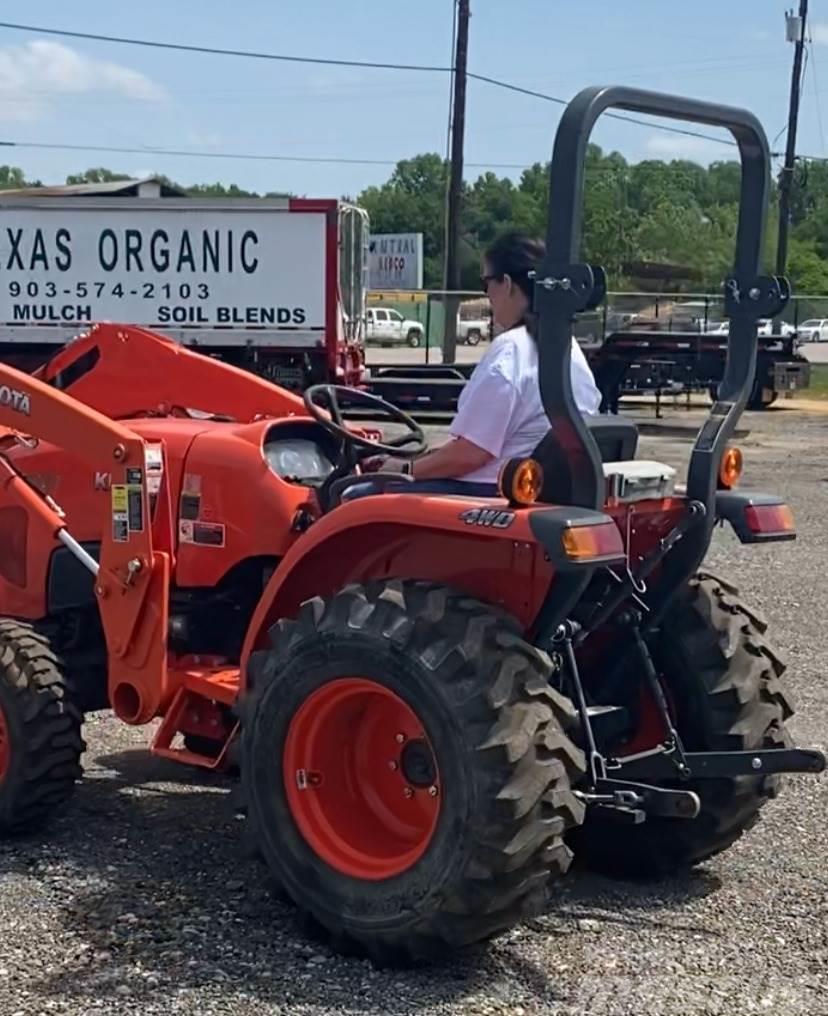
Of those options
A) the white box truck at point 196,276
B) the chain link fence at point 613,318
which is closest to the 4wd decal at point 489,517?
the chain link fence at point 613,318

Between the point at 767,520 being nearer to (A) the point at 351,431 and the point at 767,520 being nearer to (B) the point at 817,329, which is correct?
(A) the point at 351,431

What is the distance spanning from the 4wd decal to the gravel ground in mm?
1238

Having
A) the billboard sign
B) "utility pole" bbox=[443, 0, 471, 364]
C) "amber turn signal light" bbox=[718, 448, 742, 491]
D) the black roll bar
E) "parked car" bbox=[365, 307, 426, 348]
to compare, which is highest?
"utility pole" bbox=[443, 0, 471, 364]

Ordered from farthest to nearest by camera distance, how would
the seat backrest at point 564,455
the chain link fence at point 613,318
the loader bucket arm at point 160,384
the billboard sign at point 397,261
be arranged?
the billboard sign at point 397,261
the chain link fence at point 613,318
the loader bucket arm at point 160,384
the seat backrest at point 564,455

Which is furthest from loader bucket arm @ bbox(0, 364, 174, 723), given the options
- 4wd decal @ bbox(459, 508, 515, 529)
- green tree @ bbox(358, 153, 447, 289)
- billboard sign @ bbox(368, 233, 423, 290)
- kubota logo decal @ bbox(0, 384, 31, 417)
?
green tree @ bbox(358, 153, 447, 289)

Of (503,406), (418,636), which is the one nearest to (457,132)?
(503,406)

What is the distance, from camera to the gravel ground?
426 centimetres

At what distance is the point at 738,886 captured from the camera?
5.23m

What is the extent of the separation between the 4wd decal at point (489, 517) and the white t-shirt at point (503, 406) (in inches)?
14.6

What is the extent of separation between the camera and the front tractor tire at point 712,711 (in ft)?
16.5

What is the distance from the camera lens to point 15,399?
18.9 ft

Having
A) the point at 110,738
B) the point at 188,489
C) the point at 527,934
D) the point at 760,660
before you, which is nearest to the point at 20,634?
the point at 188,489

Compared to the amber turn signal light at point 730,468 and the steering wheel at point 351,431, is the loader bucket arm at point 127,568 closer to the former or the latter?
the steering wheel at point 351,431

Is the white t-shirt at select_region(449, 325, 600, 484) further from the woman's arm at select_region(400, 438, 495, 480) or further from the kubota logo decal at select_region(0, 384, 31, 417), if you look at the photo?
the kubota logo decal at select_region(0, 384, 31, 417)
